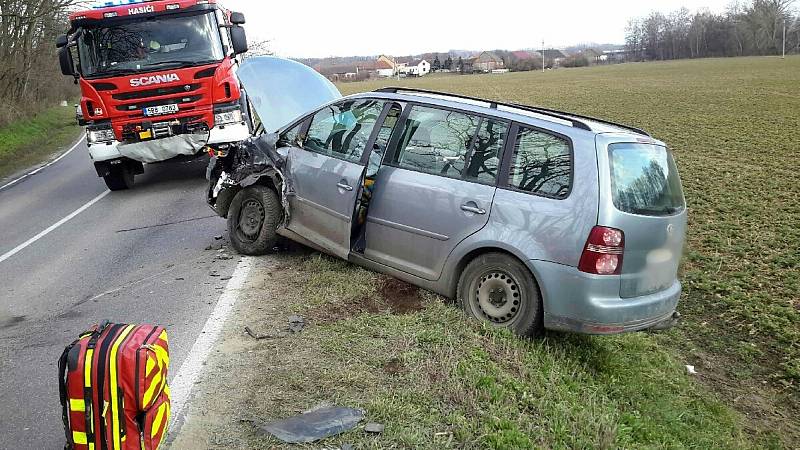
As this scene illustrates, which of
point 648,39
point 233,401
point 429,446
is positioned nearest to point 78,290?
point 233,401

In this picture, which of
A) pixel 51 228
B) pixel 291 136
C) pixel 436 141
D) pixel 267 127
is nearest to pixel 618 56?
pixel 51 228

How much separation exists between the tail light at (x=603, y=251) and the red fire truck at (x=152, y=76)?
25.0 ft

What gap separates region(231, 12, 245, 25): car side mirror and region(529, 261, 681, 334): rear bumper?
25.8 ft

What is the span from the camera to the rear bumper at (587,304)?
4312 millimetres

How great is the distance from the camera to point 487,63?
11531 cm

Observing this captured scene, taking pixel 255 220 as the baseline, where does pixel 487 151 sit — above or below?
above

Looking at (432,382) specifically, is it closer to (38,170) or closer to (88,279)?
(88,279)

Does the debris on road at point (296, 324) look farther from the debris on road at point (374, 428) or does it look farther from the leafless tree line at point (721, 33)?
the leafless tree line at point (721, 33)

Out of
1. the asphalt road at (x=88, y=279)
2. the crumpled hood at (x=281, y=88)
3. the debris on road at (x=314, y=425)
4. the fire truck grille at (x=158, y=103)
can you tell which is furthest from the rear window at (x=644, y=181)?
the fire truck grille at (x=158, y=103)

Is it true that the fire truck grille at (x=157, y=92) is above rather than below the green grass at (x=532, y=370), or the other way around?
above

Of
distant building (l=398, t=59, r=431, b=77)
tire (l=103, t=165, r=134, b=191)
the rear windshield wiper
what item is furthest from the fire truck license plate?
distant building (l=398, t=59, r=431, b=77)

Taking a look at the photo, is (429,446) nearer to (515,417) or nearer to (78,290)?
(515,417)

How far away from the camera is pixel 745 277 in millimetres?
7246

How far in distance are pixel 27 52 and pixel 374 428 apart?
3108cm
